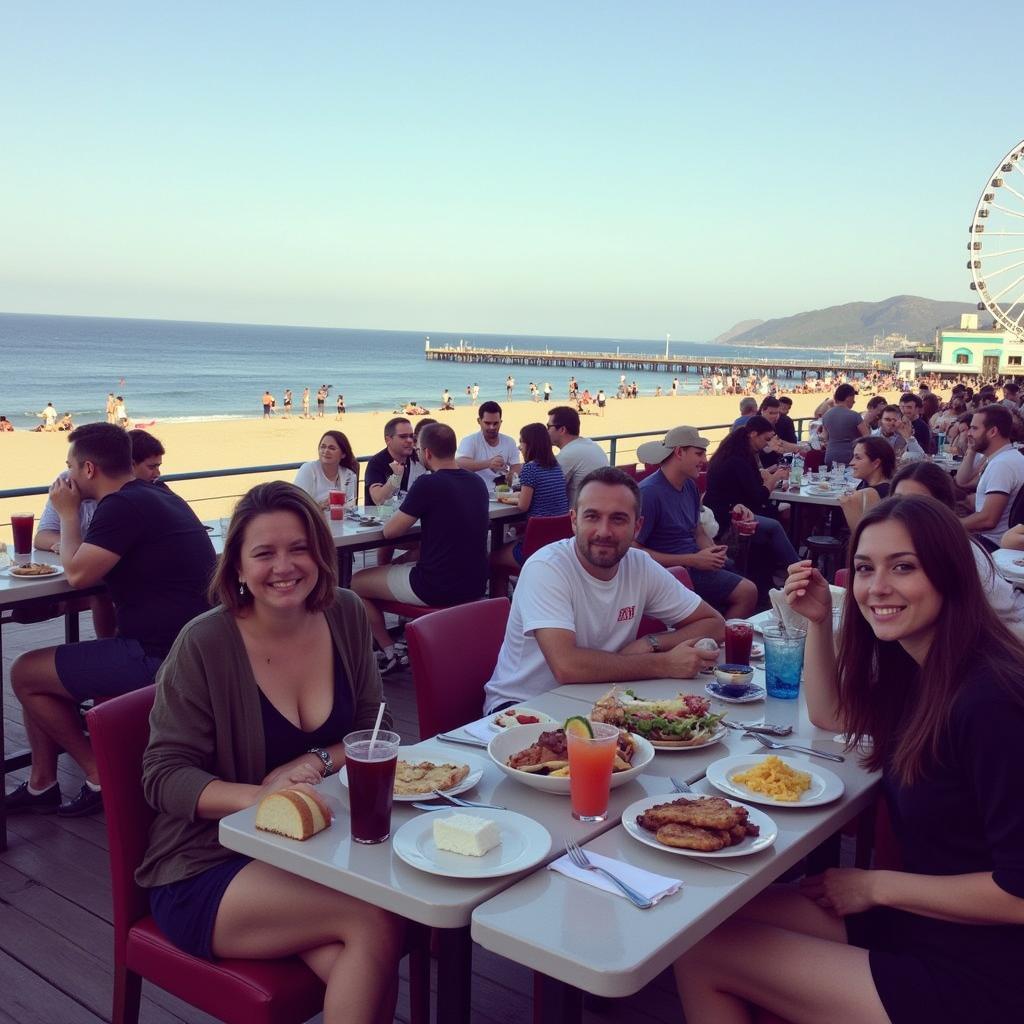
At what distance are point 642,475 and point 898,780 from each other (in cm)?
568

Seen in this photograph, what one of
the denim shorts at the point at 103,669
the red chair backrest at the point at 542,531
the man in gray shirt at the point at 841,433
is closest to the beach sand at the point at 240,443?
the man in gray shirt at the point at 841,433

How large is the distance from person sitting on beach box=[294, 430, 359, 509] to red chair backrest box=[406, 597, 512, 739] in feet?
9.54

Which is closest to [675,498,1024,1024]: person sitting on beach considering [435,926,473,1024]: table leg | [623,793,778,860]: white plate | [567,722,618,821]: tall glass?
[623,793,778,860]: white plate

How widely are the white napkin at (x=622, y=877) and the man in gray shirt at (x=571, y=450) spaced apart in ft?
15.1

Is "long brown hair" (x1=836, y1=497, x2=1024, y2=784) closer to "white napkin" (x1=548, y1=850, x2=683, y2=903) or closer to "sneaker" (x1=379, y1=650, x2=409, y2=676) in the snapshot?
"white napkin" (x1=548, y1=850, x2=683, y2=903)

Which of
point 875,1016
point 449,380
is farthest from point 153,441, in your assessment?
point 449,380

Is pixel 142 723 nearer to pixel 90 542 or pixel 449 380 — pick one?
pixel 90 542

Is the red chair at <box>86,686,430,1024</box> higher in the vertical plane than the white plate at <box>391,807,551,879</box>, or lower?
lower

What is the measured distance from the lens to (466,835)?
1471 mm

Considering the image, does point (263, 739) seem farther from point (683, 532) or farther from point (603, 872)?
point (683, 532)

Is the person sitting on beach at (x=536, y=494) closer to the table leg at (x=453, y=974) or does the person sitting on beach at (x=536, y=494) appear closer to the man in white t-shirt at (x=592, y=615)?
the man in white t-shirt at (x=592, y=615)

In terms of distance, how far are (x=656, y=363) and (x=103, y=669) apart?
78.3 meters

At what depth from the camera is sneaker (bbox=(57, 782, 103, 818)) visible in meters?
3.28

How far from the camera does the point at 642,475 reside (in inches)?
288
